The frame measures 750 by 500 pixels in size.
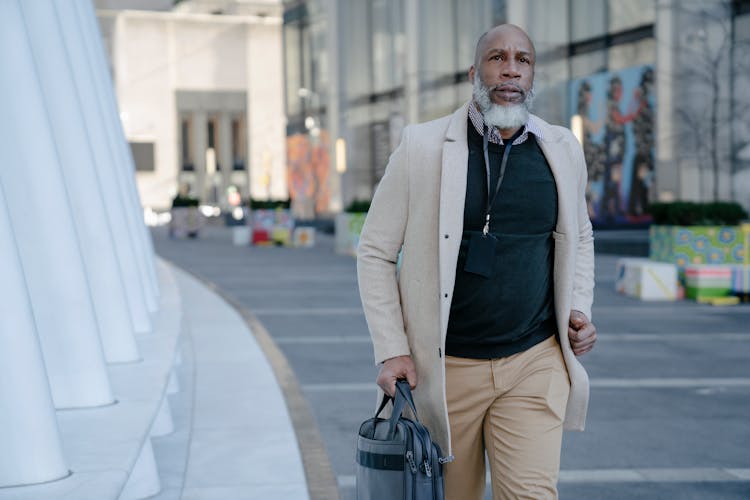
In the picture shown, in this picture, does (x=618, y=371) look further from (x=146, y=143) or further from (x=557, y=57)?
(x=146, y=143)

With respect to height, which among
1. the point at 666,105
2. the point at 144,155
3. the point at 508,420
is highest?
the point at 508,420

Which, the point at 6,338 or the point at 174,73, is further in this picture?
the point at 174,73

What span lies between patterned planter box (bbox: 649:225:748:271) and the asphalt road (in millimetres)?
1038

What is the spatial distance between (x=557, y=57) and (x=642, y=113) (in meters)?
5.07

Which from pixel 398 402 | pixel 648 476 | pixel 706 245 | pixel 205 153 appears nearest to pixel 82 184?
pixel 648 476

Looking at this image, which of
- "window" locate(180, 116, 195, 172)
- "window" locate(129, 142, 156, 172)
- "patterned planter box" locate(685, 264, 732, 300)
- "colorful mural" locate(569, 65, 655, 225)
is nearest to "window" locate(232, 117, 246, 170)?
"window" locate(180, 116, 195, 172)

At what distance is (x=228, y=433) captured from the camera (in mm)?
7344

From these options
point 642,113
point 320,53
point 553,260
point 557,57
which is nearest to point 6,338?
point 553,260

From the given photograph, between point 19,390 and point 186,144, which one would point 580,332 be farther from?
point 186,144

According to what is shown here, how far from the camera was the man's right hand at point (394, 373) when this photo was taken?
3.57m

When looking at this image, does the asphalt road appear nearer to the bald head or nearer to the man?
the man

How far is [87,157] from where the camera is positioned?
726cm

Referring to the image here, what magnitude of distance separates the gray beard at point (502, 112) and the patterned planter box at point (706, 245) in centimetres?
1351

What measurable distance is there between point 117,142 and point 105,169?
1.97 meters
